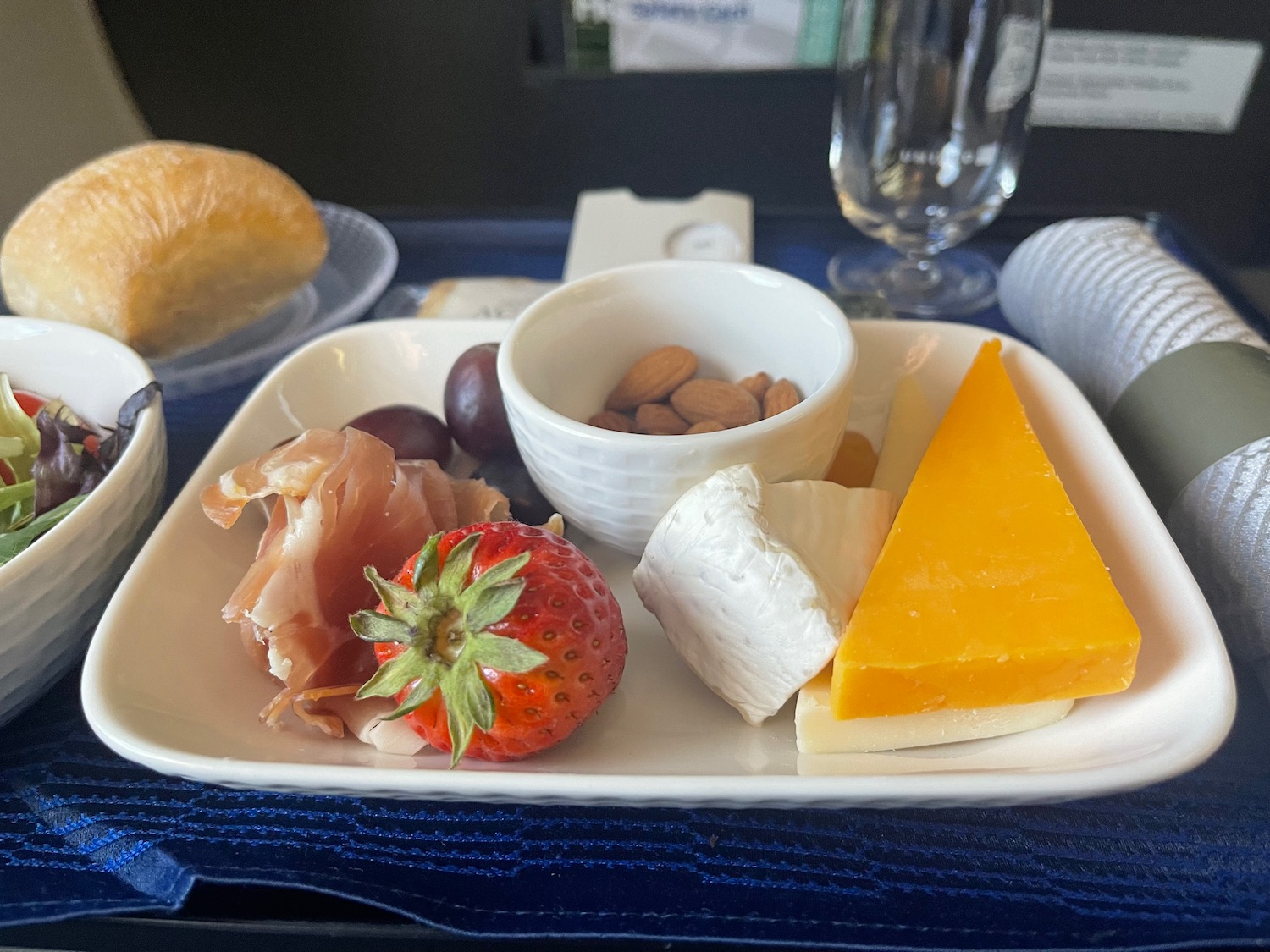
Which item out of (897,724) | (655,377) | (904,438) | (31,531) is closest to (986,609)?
(897,724)

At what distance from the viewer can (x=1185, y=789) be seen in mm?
487

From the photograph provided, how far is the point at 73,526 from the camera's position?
486 millimetres

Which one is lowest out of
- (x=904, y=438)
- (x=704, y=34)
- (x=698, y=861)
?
A: (x=698, y=861)

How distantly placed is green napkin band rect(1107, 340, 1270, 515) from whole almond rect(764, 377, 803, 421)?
25cm

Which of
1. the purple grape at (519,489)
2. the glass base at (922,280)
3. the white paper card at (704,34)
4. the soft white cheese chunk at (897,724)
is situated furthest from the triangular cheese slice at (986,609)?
the white paper card at (704,34)

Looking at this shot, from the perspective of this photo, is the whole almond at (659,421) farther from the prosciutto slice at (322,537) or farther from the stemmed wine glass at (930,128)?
the stemmed wine glass at (930,128)

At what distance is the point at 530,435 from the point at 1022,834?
36 centimetres

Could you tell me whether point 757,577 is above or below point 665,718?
above

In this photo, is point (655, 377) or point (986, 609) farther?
point (655, 377)

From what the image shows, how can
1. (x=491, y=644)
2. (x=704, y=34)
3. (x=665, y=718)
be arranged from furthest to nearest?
1. (x=704, y=34)
2. (x=665, y=718)
3. (x=491, y=644)

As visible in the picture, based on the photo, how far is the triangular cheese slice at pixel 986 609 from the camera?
0.42 metres

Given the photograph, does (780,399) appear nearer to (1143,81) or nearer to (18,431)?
(18,431)

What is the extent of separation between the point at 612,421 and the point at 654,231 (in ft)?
1.49

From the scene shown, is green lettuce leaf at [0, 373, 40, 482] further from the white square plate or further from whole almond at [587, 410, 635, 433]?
whole almond at [587, 410, 635, 433]
